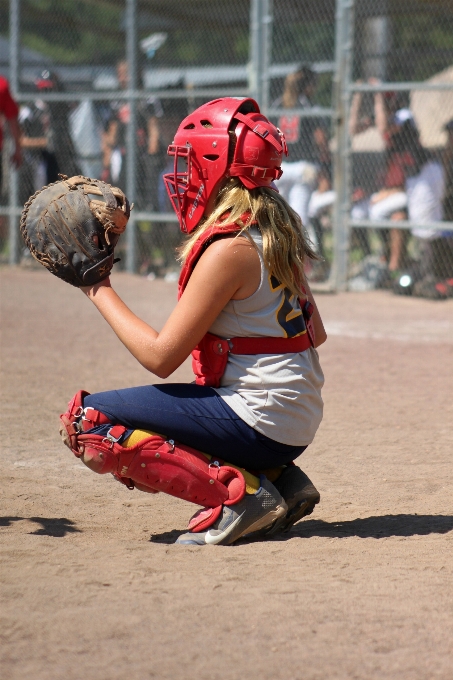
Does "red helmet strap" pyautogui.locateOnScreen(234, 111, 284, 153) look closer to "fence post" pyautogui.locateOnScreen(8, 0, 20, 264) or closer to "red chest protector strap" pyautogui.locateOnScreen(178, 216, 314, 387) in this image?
"red chest protector strap" pyautogui.locateOnScreen(178, 216, 314, 387)

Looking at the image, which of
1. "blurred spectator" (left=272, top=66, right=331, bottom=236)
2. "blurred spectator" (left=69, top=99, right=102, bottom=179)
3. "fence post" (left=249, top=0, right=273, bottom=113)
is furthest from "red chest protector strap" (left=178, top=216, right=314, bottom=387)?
"blurred spectator" (left=69, top=99, right=102, bottom=179)

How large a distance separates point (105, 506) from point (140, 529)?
1.14 ft

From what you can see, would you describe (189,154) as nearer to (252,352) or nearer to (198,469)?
(252,352)

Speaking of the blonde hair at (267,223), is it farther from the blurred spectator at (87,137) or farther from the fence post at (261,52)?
the blurred spectator at (87,137)

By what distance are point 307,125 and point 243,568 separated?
862cm

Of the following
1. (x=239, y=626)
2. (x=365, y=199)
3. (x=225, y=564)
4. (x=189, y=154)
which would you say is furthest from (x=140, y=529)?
(x=365, y=199)

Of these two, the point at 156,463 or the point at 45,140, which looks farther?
the point at 45,140

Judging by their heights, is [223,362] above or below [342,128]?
below

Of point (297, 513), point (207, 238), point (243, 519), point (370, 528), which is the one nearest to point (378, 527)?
point (370, 528)

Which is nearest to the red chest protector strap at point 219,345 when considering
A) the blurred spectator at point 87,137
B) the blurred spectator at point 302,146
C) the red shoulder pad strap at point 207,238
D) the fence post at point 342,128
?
the red shoulder pad strap at point 207,238

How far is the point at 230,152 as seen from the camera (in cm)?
308

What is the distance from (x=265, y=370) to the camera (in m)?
3.10

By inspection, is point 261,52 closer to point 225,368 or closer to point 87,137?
point 87,137

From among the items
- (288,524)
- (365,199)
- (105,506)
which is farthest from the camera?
(365,199)
